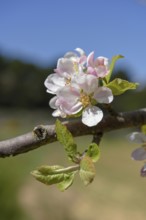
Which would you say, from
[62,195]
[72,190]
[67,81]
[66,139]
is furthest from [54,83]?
[72,190]

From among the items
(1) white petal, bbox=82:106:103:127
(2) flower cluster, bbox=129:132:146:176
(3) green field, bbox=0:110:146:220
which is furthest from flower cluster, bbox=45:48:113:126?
(3) green field, bbox=0:110:146:220

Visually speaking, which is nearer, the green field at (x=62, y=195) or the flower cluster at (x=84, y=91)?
the flower cluster at (x=84, y=91)

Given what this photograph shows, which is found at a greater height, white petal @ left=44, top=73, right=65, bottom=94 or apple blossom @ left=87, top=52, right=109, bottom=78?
apple blossom @ left=87, top=52, right=109, bottom=78

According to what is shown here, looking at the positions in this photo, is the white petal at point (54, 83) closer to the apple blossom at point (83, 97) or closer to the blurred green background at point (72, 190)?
the apple blossom at point (83, 97)

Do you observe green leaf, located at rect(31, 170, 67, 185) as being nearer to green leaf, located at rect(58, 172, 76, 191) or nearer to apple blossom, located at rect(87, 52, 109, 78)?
green leaf, located at rect(58, 172, 76, 191)

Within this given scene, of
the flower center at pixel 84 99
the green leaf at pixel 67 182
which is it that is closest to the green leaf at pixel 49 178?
the green leaf at pixel 67 182

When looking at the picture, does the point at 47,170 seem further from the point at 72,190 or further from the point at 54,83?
the point at 72,190
